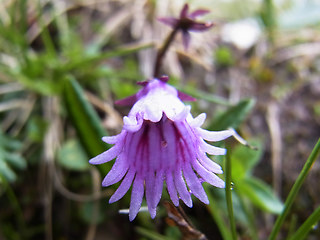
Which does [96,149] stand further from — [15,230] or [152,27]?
[152,27]

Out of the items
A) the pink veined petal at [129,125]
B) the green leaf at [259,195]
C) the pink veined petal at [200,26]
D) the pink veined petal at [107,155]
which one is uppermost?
the pink veined petal at [200,26]

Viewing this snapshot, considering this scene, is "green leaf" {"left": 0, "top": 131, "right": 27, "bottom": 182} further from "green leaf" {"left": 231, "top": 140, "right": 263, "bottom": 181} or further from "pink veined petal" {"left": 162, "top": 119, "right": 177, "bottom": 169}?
"green leaf" {"left": 231, "top": 140, "right": 263, "bottom": 181}

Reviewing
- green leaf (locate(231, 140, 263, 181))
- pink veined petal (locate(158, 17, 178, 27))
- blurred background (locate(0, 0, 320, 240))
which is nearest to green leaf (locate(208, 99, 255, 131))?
blurred background (locate(0, 0, 320, 240))

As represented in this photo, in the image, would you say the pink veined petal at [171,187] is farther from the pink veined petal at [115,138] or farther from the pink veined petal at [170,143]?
the pink veined petal at [115,138]

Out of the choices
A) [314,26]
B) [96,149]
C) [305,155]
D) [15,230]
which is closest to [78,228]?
[15,230]

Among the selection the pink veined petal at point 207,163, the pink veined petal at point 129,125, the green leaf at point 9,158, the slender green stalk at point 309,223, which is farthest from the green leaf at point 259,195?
the green leaf at point 9,158
